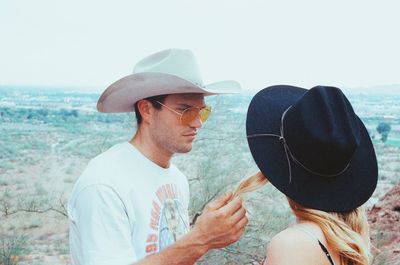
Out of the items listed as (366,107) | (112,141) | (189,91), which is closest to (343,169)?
(189,91)

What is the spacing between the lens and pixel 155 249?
6.79 ft

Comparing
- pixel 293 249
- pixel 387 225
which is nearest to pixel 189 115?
pixel 293 249

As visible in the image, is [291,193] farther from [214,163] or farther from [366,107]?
[366,107]

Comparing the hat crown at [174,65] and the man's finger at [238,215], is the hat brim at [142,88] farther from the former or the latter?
the man's finger at [238,215]

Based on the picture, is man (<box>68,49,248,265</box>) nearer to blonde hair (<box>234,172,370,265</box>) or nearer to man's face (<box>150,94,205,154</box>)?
man's face (<box>150,94,205,154</box>)

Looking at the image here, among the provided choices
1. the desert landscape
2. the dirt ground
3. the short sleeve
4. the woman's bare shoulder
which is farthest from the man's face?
the dirt ground

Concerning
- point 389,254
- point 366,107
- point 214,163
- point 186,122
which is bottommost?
point 389,254

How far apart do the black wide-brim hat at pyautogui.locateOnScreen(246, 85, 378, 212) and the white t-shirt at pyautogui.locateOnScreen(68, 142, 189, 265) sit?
0.57m

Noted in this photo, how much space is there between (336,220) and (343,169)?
0.49 feet

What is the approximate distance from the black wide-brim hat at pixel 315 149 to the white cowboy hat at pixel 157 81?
660 millimetres

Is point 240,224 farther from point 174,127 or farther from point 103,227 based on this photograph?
point 174,127

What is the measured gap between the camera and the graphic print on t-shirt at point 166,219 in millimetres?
2070

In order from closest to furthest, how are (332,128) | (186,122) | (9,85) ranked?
(332,128)
(186,122)
(9,85)

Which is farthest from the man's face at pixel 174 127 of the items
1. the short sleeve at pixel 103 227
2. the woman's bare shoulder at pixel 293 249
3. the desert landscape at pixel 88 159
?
the desert landscape at pixel 88 159
